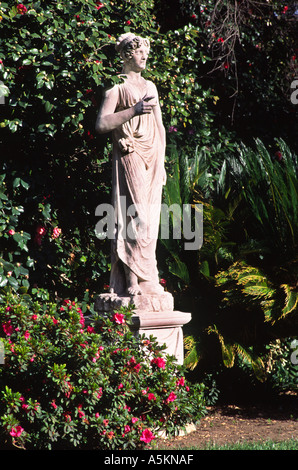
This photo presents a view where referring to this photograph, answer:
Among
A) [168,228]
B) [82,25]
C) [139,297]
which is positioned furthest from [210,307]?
[82,25]

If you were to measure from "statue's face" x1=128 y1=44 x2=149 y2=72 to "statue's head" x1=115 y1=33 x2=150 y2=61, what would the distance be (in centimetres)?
3

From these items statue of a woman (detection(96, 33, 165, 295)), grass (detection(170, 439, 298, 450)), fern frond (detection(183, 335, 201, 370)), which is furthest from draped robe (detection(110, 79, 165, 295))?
grass (detection(170, 439, 298, 450))

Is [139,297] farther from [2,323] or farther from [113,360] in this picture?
[2,323]

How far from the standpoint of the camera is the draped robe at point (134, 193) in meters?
5.50

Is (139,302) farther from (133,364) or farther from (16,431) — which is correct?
(16,431)

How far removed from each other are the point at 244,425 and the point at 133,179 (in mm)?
2413

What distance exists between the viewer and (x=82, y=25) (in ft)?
20.2

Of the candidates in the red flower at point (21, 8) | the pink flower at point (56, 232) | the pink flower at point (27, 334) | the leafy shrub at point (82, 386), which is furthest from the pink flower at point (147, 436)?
the red flower at point (21, 8)

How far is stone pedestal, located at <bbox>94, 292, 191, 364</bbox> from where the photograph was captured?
5.25 metres

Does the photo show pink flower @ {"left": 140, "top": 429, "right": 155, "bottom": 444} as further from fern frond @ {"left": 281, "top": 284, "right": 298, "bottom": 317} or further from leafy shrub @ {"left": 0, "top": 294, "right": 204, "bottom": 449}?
fern frond @ {"left": 281, "top": 284, "right": 298, "bottom": 317}

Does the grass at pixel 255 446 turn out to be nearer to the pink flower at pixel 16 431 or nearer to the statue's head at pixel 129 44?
the pink flower at pixel 16 431

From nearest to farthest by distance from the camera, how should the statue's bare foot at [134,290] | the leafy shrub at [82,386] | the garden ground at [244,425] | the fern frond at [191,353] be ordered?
the leafy shrub at [82,386] < the garden ground at [244,425] < the statue's bare foot at [134,290] < the fern frond at [191,353]

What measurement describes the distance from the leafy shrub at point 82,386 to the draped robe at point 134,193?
789 mm

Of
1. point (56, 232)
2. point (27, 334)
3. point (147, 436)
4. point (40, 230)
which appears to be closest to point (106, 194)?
point (56, 232)
